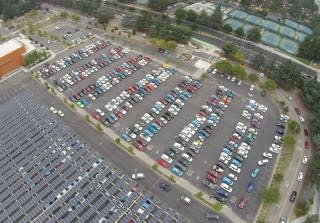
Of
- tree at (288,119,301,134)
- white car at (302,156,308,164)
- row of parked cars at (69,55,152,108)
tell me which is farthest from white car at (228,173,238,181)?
row of parked cars at (69,55,152,108)

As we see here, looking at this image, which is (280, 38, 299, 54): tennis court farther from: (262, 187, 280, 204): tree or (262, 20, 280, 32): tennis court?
(262, 187, 280, 204): tree

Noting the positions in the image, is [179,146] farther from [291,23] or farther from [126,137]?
[291,23]

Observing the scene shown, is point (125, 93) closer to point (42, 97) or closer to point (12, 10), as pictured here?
point (42, 97)

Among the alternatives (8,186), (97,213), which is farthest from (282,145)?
(8,186)

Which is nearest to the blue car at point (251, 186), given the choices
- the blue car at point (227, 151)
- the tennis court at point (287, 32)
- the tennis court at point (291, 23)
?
the blue car at point (227, 151)

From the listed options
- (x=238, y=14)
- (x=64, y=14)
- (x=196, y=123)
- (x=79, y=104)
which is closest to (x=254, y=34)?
(x=238, y=14)
